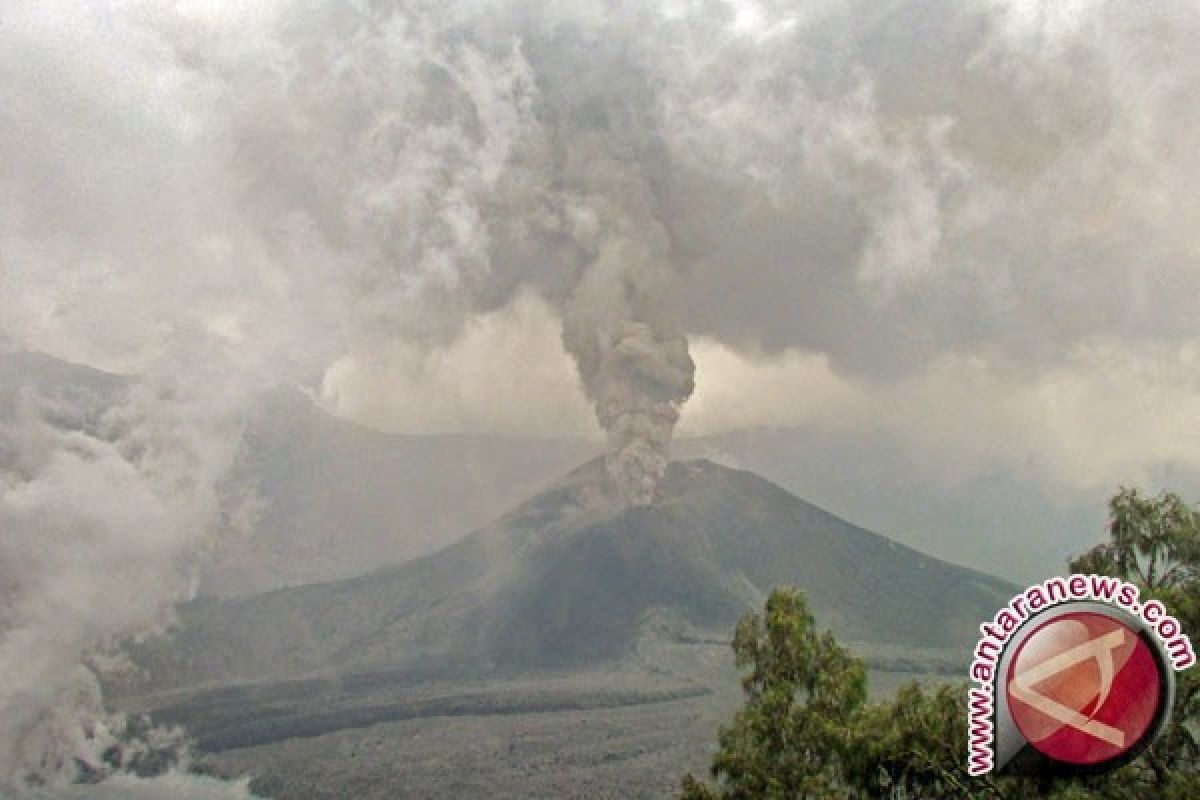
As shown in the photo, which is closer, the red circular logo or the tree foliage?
the red circular logo

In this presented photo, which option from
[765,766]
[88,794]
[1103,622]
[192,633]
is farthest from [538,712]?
[1103,622]

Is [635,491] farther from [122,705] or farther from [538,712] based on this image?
[122,705]

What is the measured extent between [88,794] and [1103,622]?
108796 millimetres

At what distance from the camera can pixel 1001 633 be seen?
1323cm

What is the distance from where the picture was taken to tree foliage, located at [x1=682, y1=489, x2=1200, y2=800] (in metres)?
14.6

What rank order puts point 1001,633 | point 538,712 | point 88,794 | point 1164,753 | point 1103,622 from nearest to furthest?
point 1103,622
point 1001,633
point 1164,753
point 88,794
point 538,712
